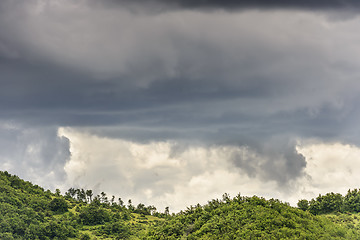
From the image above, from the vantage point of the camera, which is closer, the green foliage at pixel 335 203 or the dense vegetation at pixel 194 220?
the dense vegetation at pixel 194 220

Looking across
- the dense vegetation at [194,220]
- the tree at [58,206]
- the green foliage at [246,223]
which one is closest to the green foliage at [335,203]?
the dense vegetation at [194,220]

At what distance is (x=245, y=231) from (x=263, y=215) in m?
6.39

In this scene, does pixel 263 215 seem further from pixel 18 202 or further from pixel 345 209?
pixel 18 202

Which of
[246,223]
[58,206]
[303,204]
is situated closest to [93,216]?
[58,206]

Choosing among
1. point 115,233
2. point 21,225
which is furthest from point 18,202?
point 115,233

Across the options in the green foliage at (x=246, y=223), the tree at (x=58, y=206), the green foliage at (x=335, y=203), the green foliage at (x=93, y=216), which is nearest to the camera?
the green foliage at (x=246, y=223)

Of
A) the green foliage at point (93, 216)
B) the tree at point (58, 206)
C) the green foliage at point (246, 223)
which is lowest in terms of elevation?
the green foliage at point (246, 223)

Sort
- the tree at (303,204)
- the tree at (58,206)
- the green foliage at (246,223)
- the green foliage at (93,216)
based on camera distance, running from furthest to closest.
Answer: the tree at (58,206), the green foliage at (93,216), the tree at (303,204), the green foliage at (246,223)

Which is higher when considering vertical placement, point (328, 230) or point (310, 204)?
point (310, 204)

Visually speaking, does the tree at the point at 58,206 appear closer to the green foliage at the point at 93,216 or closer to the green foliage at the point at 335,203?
the green foliage at the point at 93,216

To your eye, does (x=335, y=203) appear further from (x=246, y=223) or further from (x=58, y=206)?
(x=58, y=206)

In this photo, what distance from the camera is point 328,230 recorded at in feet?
223

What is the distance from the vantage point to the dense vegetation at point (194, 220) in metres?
64.5

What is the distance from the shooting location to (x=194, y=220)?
74.4 metres
